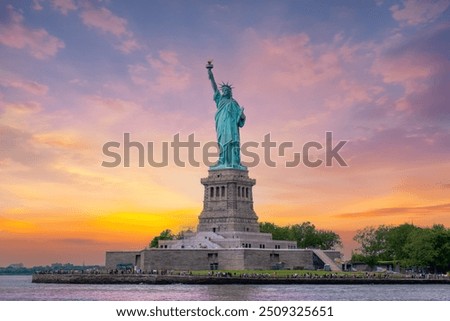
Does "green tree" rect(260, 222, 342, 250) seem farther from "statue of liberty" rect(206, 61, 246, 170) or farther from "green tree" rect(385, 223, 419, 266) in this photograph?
"statue of liberty" rect(206, 61, 246, 170)

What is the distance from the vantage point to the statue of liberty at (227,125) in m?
80.1

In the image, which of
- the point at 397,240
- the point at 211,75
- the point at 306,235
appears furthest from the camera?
the point at 306,235

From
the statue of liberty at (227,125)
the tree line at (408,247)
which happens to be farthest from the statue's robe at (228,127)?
the tree line at (408,247)

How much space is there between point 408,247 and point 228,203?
18679mm

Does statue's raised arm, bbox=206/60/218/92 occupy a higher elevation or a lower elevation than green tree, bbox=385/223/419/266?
higher

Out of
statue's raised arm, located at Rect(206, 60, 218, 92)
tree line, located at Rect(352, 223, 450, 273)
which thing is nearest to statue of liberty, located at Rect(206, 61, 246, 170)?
statue's raised arm, located at Rect(206, 60, 218, 92)

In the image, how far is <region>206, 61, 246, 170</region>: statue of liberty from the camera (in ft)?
263

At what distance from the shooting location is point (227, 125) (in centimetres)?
8012

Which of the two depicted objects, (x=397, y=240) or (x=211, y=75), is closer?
(x=211, y=75)

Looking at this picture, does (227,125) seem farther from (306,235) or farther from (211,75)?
(306,235)

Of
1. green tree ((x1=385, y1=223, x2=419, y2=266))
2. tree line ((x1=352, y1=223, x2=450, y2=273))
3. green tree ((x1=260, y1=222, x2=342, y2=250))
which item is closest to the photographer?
tree line ((x1=352, y1=223, x2=450, y2=273))

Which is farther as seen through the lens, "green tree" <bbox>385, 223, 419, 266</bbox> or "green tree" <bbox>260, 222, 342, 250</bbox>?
"green tree" <bbox>260, 222, 342, 250</bbox>

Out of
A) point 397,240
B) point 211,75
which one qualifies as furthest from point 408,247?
point 211,75

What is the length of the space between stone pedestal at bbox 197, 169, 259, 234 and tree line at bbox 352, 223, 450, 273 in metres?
16.1
